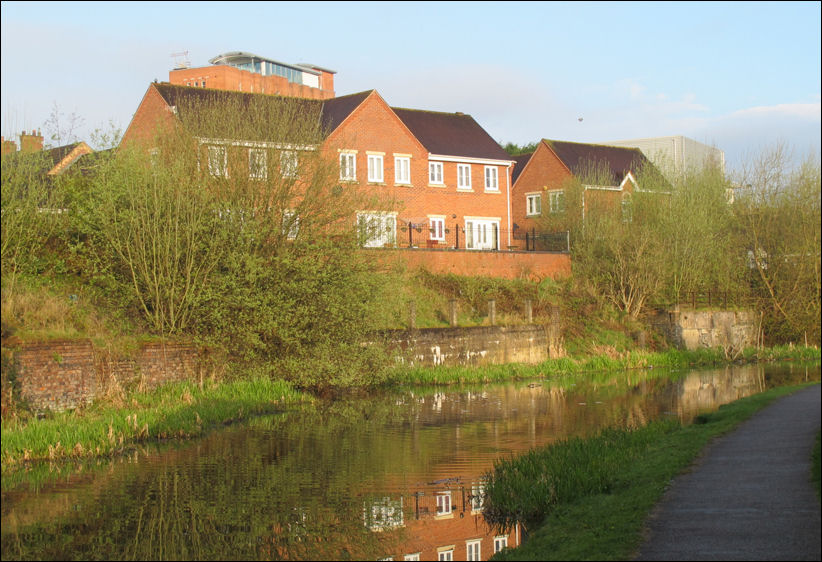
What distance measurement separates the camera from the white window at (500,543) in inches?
463

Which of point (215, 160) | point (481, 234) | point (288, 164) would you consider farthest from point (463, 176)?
point (215, 160)

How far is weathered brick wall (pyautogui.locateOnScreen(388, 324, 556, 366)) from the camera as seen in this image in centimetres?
3189

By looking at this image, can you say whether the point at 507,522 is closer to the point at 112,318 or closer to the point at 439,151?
the point at 112,318

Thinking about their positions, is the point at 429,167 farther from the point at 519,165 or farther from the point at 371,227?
the point at 371,227

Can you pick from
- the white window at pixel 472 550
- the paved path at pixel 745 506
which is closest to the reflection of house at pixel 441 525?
the white window at pixel 472 550

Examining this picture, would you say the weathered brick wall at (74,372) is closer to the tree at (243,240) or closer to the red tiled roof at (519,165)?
the tree at (243,240)

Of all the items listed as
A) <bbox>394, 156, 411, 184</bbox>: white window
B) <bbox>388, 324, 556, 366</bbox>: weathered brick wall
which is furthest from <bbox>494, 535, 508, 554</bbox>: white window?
<bbox>394, 156, 411, 184</bbox>: white window

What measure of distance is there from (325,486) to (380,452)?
3222 mm

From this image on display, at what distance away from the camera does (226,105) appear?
91.2 ft

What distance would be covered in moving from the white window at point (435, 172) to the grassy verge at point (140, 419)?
82.9 ft

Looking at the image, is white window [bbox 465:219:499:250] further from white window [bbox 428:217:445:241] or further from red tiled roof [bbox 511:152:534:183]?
red tiled roof [bbox 511:152:534:183]

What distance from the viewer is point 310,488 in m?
14.8

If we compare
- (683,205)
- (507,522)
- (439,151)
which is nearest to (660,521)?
(507,522)

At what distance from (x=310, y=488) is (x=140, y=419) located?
6324 mm
